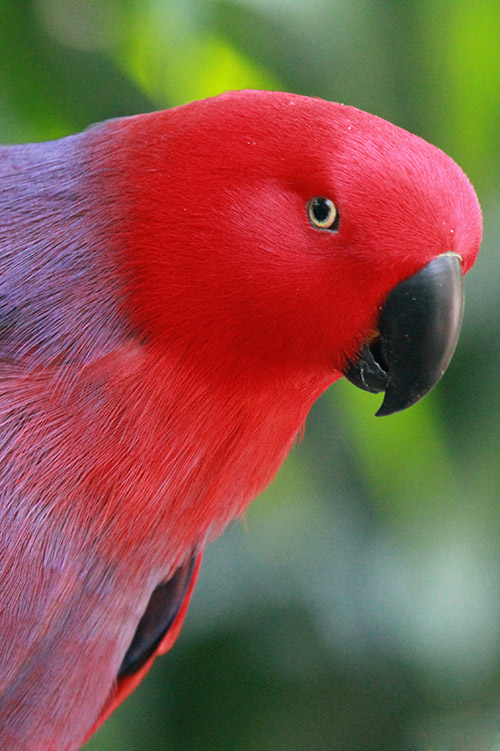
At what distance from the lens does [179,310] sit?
0.64 metres

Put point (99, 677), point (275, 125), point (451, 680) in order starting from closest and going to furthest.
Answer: point (275, 125) → point (99, 677) → point (451, 680)

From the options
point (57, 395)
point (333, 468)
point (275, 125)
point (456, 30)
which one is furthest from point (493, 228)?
point (57, 395)

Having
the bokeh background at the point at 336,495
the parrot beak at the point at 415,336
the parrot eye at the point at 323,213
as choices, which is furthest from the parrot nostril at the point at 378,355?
the bokeh background at the point at 336,495

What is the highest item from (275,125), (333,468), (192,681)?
(275,125)

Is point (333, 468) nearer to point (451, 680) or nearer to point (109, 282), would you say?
point (451, 680)

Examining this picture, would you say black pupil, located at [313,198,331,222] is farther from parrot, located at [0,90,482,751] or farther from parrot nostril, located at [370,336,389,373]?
parrot nostril, located at [370,336,389,373]

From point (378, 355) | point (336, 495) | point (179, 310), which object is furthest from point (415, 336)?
point (336, 495)

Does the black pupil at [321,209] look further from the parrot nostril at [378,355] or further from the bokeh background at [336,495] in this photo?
the bokeh background at [336,495]

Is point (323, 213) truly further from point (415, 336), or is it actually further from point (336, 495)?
point (336, 495)

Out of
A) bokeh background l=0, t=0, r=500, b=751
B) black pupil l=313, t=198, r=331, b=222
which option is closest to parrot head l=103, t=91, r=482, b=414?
black pupil l=313, t=198, r=331, b=222

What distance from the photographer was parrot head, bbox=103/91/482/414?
0.58m

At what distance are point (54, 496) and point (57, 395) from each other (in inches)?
3.4

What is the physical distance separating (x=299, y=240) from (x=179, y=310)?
118 mm

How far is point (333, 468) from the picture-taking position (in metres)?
1.13
